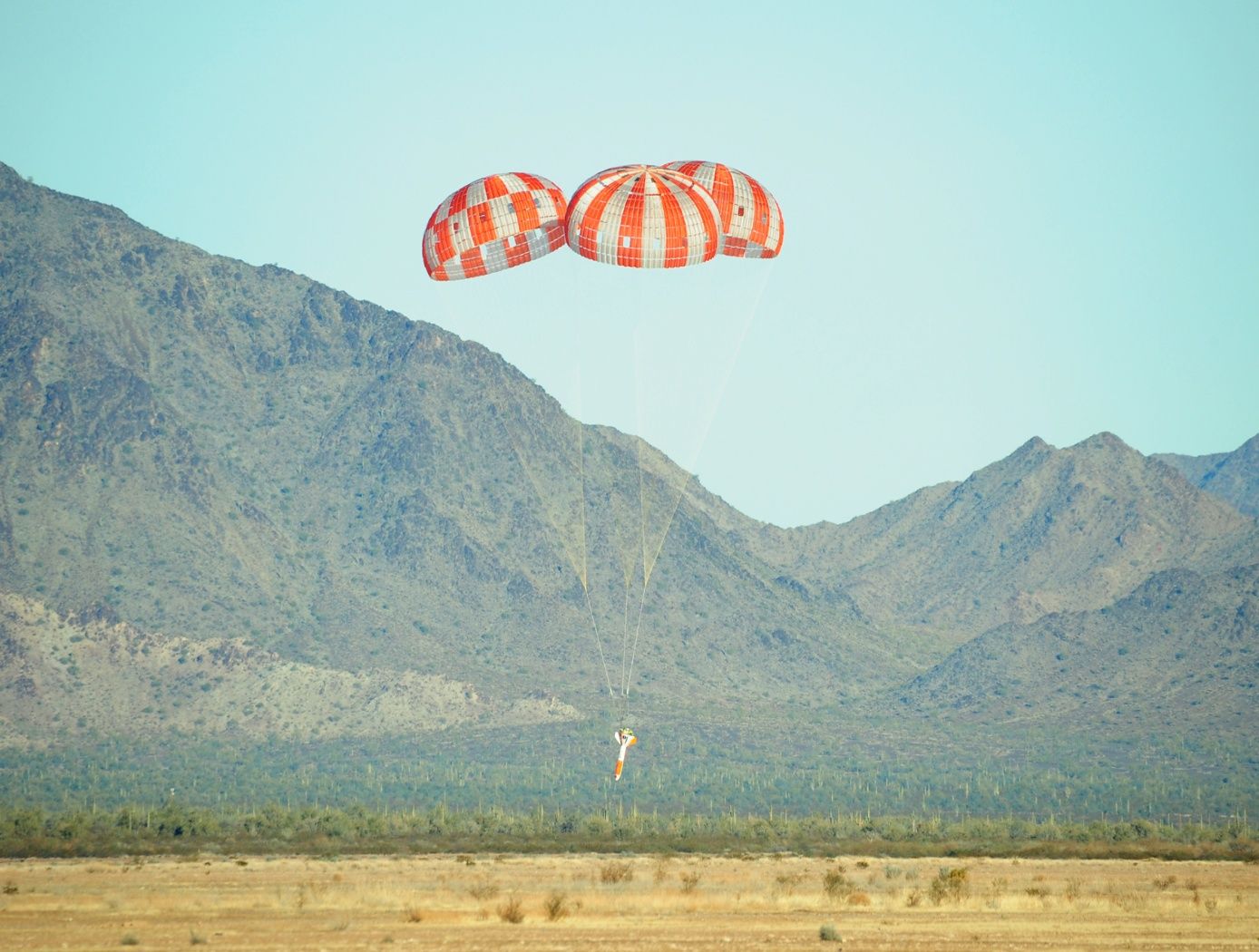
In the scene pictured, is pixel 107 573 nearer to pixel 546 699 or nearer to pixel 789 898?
pixel 546 699

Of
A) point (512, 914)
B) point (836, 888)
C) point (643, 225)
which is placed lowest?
point (512, 914)

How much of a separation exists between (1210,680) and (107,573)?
111 meters

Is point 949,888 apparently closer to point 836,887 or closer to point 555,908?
point 836,887

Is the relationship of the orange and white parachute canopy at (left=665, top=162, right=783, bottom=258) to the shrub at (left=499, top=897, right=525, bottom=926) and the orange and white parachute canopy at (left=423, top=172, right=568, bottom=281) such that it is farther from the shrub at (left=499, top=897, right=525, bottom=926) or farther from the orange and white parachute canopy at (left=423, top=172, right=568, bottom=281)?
the shrub at (left=499, top=897, right=525, bottom=926)

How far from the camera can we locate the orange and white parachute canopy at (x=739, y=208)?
190ft

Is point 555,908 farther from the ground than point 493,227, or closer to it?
closer to it

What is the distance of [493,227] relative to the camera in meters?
56.0

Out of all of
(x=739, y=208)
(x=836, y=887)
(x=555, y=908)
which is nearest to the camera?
(x=555, y=908)

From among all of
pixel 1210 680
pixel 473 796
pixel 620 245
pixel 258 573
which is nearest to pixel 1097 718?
pixel 1210 680

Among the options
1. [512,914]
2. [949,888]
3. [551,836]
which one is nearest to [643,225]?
[949,888]

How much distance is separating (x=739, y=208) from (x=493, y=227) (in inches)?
315

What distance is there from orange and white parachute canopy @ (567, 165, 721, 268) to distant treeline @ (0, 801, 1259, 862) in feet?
76.1

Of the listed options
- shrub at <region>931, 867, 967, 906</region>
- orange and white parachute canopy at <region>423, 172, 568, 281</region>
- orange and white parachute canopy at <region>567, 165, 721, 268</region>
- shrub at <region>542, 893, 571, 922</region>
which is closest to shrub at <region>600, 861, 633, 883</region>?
shrub at <region>542, 893, 571, 922</region>

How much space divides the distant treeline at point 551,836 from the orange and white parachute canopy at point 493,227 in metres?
21.7
